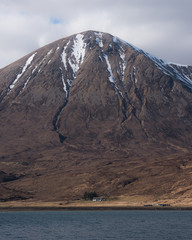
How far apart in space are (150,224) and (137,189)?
314 ft

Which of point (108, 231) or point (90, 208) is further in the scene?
point (90, 208)

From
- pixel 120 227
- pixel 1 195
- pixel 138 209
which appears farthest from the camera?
pixel 1 195

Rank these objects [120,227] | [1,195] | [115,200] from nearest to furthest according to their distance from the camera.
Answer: [120,227], [115,200], [1,195]

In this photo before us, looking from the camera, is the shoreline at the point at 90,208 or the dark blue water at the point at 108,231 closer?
the dark blue water at the point at 108,231

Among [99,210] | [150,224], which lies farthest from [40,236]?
[99,210]

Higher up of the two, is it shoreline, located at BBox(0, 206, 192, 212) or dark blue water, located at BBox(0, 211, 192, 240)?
dark blue water, located at BBox(0, 211, 192, 240)

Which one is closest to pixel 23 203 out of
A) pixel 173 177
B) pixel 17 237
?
pixel 173 177

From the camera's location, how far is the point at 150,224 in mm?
92562

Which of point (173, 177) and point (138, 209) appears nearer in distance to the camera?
point (138, 209)

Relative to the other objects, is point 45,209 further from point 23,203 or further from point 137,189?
point 137,189

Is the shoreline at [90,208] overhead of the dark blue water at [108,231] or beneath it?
beneath

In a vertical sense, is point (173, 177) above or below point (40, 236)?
below

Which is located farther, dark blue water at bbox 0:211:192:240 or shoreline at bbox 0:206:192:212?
shoreline at bbox 0:206:192:212

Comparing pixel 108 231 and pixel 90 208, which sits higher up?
pixel 108 231
